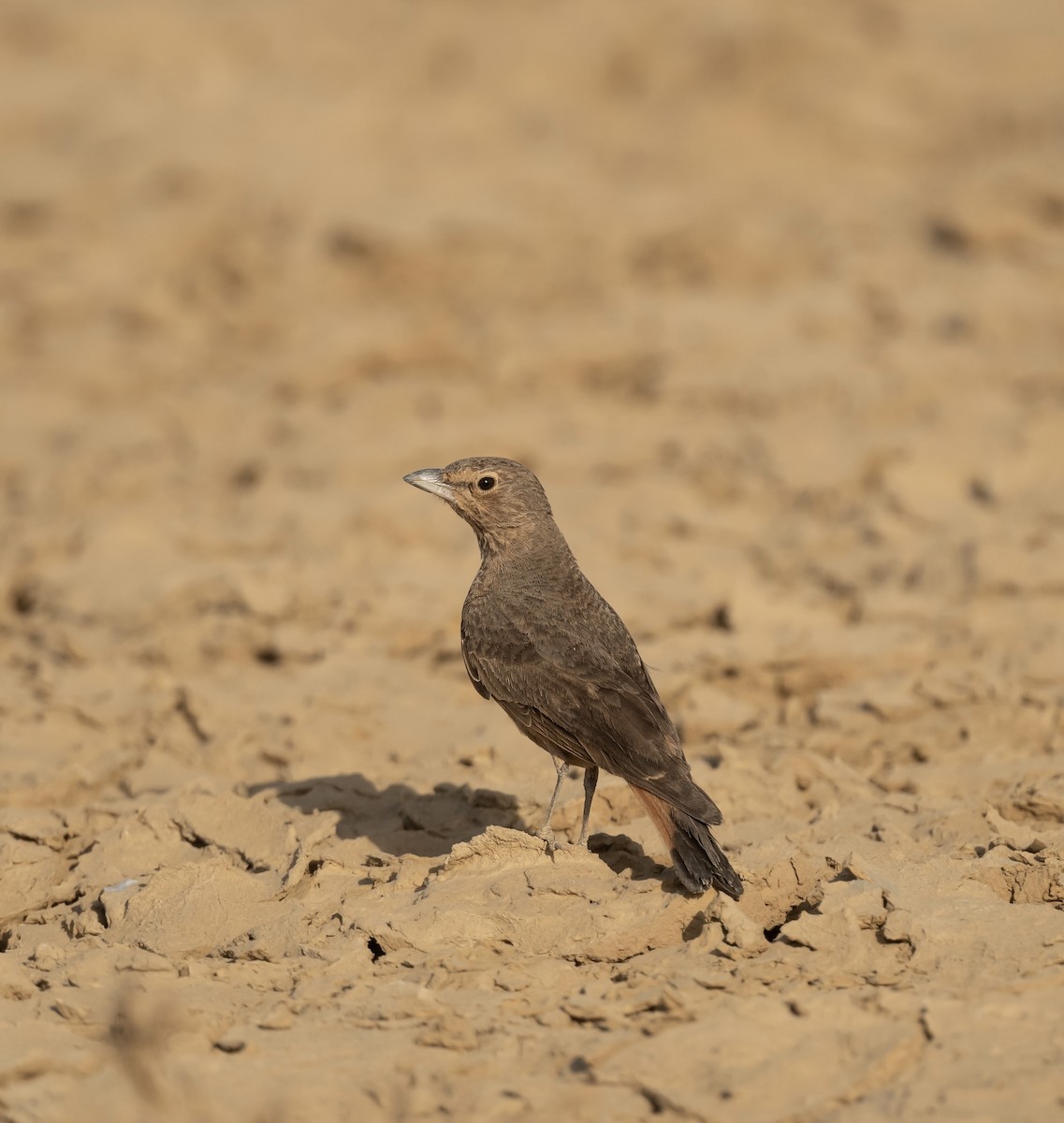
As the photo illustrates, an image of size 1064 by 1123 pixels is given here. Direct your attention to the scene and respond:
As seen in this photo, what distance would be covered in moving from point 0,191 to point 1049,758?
9859 millimetres

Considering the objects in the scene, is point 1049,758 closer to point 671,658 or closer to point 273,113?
point 671,658

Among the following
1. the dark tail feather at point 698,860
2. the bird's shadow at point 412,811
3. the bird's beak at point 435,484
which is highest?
the bird's beak at point 435,484

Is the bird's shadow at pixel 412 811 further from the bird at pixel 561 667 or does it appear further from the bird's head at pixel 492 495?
the bird's head at pixel 492 495

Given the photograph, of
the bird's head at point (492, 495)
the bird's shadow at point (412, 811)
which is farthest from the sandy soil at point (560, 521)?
the bird's head at point (492, 495)

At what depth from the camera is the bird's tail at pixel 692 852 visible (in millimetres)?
4086

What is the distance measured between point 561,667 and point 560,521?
12.1 ft

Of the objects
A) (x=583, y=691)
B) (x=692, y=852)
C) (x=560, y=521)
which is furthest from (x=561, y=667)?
(x=560, y=521)

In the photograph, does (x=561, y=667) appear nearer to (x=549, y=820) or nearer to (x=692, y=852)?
(x=549, y=820)

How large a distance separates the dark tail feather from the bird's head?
1514 millimetres

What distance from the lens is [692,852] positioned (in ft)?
13.8

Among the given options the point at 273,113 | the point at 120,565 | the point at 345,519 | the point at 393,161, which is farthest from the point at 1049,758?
the point at 273,113

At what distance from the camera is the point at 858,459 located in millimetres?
8867

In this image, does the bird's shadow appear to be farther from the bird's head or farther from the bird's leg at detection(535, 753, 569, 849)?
the bird's head

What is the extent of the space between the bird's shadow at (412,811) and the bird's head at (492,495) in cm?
100
